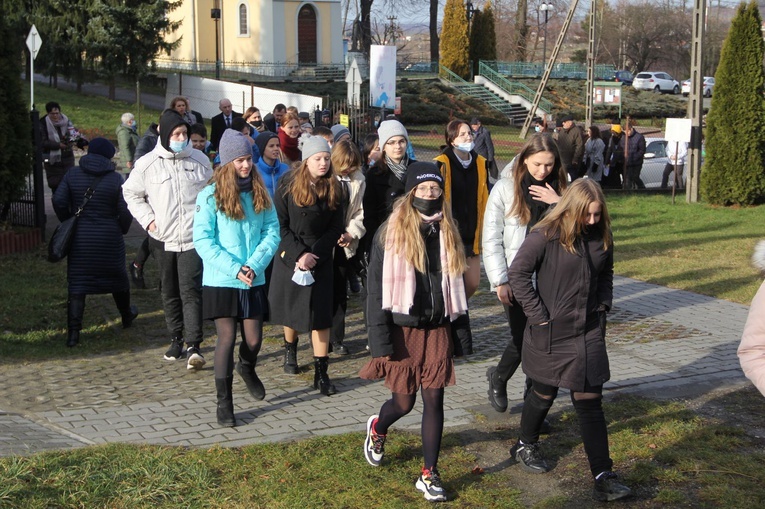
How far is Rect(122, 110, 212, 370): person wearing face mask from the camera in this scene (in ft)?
24.3

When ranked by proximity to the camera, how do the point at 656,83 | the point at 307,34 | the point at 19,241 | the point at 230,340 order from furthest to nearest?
the point at 656,83
the point at 307,34
the point at 19,241
the point at 230,340

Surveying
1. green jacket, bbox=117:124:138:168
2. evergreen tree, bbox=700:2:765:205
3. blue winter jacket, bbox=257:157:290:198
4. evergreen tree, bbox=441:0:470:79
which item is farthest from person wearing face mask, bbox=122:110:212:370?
evergreen tree, bbox=441:0:470:79

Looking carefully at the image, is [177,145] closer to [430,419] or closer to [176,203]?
[176,203]

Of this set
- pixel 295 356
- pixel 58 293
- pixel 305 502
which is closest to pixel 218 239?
pixel 295 356

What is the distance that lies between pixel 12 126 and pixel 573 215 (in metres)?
9.04

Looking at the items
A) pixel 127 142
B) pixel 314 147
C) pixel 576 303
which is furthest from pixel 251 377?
pixel 127 142

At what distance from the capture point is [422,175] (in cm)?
506

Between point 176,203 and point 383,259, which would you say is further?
point 176,203

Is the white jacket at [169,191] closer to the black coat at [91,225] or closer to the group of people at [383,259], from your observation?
the group of people at [383,259]

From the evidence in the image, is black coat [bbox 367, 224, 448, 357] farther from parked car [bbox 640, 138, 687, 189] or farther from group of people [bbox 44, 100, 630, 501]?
parked car [bbox 640, 138, 687, 189]

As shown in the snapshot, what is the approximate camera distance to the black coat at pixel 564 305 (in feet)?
16.1

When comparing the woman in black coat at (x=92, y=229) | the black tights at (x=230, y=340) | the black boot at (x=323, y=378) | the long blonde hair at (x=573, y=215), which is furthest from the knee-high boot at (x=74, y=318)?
the long blonde hair at (x=573, y=215)

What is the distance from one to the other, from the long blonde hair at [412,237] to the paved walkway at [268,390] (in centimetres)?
155

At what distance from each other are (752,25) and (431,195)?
53.3ft
